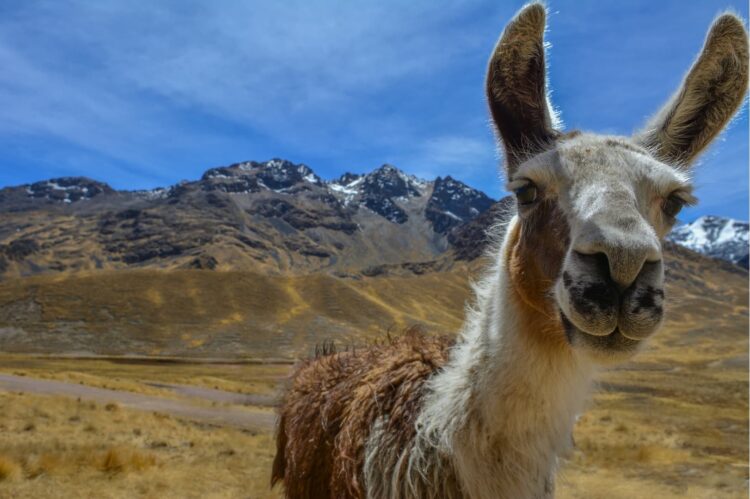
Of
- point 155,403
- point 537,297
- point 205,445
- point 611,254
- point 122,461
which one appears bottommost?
point 155,403

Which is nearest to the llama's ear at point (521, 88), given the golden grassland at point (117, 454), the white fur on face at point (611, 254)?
the white fur on face at point (611, 254)

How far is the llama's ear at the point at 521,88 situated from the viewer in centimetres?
313

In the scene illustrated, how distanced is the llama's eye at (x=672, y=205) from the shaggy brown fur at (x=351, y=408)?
69.3 inches

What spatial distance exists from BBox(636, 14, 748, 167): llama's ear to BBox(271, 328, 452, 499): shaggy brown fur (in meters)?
2.20

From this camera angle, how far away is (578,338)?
244 centimetres

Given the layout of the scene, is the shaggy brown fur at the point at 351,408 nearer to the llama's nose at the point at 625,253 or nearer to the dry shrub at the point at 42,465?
the llama's nose at the point at 625,253

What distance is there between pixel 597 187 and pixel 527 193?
0.42 m

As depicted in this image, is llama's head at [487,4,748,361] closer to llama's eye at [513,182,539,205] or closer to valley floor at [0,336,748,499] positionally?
llama's eye at [513,182,539,205]

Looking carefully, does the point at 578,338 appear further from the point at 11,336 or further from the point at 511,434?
the point at 11,336

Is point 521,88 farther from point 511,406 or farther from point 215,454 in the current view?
point 215,454

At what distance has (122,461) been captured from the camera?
1048 centimetres

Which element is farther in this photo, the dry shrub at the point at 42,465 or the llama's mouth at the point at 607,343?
the dry shrub at the point at 42,465

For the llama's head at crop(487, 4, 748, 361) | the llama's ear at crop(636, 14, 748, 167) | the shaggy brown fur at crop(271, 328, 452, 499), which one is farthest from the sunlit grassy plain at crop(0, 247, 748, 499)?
the shaggy brown fur at crop(271, 328, 452, 499)

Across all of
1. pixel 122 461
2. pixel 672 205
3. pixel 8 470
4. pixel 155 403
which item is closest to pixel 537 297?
pixel 672 205
